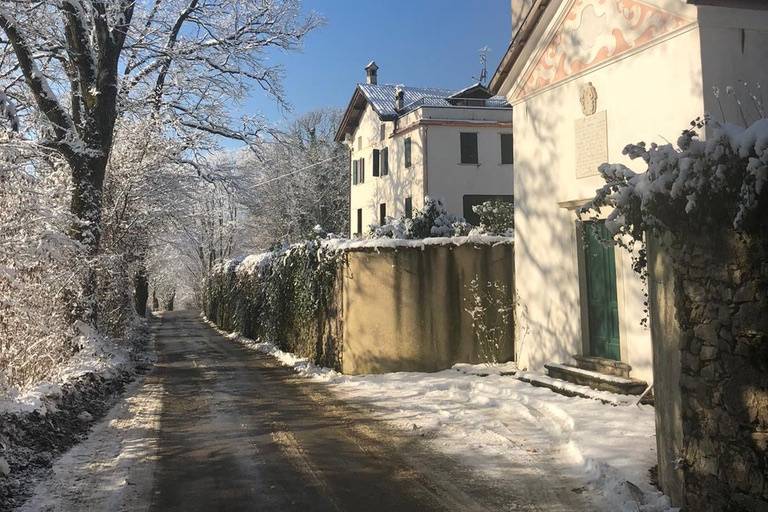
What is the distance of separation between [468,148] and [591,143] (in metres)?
19.0

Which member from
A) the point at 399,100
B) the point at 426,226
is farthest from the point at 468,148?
the point at 426,226

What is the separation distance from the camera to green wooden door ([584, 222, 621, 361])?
873 cm

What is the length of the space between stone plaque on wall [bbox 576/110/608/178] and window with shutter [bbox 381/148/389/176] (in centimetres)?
2205

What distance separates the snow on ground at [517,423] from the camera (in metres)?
4.98

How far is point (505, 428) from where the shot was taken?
7.01 metres

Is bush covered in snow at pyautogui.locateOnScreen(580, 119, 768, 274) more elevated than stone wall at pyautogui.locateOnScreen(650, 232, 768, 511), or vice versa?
bush covered in snow at pyautogui.locateOnScreen(580, 119, 768, 274)

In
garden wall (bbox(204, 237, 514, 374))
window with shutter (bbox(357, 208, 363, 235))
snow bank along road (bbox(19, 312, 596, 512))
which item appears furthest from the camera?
window with shutter (bbox(357, 208, 363, 235))

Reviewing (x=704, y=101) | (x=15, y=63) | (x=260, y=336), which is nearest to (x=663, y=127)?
(x=704, y=101)

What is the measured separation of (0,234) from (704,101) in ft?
29.2

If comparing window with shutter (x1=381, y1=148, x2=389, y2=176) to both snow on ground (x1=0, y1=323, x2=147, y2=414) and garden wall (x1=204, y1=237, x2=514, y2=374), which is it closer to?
snow on ground (x1=0, y1=323, x2=147, y2=414)

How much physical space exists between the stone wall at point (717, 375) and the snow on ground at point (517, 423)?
466mm

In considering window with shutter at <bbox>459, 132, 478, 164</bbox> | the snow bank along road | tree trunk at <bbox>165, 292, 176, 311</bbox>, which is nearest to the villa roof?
window with shutter at <bbox>459, 132, 478, 164</bbox>

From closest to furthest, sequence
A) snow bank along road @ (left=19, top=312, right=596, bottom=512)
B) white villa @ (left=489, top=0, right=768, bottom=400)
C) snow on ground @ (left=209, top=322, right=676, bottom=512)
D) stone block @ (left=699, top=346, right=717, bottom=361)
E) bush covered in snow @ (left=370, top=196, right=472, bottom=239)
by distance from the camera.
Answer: stone block @ (left=699, top=346, right=717, bottom=361) → snow bank along road @ (left=19, top=312, right=596, bottom=512) → snow on ground @ (left=209, top=322, right=676, bottom=512) → white villa @ (left=489, top=0, right=768, bottom=400) → bush covered in snow @ (left=370, top=196, right=472, bottom=239)

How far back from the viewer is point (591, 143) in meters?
9.09
